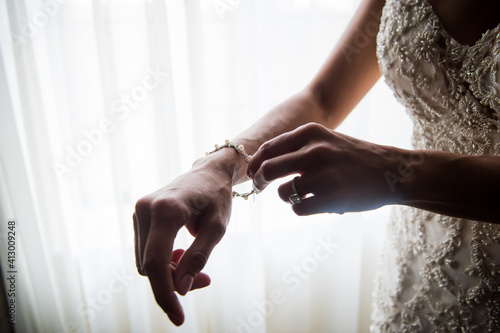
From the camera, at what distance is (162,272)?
389 millimetres

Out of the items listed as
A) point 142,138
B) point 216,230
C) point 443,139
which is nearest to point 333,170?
point 216,230

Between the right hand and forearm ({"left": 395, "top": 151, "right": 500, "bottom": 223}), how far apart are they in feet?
0.89

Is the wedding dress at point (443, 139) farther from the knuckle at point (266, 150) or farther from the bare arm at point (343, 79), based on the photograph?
the knuckle at point (266, 150)

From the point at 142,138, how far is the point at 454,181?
109 centimetres

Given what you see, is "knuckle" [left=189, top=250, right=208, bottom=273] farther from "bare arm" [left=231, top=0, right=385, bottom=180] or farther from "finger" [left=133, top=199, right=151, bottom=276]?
"bare arm" [left=231, top=0, right=385, bottom=180]

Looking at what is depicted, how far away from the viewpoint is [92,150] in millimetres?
1237

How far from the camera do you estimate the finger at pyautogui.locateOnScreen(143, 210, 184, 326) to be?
39 centimetres

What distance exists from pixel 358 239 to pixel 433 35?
1.09 m

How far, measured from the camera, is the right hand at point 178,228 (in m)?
0.39

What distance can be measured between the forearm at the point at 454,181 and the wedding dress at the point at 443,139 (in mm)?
128

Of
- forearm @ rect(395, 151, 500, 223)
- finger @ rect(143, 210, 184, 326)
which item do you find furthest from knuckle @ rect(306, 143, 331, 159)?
finger @ rect(143, 210, 184, 326)

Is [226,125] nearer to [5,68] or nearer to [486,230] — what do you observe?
[5,68]

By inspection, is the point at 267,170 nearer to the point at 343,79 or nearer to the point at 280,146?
the point at 280,146

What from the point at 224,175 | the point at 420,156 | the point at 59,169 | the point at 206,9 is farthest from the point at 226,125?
the point at 420,156
